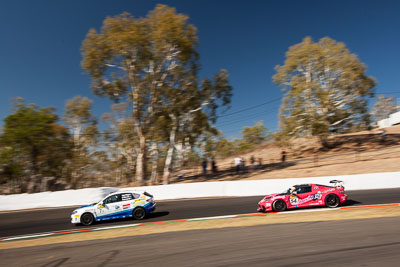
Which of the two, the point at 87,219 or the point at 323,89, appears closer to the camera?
the point at 87,219

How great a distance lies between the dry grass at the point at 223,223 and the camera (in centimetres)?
892

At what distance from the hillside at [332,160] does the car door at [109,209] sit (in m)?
16.5

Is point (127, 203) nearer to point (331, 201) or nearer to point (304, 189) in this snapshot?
point (304, 189)

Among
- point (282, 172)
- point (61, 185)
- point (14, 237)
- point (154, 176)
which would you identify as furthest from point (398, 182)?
point (61, 185)

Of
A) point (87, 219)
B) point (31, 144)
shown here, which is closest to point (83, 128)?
point (31, 144)

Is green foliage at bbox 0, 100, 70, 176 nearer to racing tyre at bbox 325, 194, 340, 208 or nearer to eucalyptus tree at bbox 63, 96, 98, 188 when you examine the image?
eucalyptus tree at bbox 63, 96, 98, 188

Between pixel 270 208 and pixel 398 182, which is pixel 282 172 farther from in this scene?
pixel 270 208

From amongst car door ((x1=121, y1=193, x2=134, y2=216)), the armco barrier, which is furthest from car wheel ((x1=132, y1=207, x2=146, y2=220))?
the armco barrier

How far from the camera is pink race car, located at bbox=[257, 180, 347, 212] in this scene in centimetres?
1086

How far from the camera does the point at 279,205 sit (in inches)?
435

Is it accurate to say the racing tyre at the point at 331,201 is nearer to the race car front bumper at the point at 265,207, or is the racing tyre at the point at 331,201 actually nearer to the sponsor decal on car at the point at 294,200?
the sponsor decal on car at the point at 294,200

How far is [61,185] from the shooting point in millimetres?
29953

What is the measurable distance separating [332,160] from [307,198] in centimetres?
1916

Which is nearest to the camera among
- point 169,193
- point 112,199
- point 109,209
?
point 109,209
